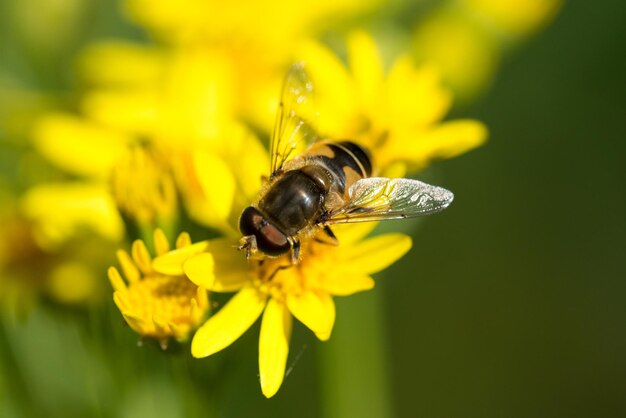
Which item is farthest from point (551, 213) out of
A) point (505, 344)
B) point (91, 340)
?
point (91, 340)

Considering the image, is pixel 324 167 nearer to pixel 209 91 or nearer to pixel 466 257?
pixel 209 91

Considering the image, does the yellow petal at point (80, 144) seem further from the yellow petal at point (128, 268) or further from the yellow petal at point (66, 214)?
the yellow petal at point (128, 268)

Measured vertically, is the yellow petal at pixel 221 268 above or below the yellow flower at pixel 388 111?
below

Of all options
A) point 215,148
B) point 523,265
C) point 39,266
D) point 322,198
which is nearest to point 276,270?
point 322,198

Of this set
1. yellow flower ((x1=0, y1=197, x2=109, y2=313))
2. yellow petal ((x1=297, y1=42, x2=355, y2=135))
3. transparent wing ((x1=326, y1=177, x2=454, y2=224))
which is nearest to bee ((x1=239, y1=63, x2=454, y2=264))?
transparent wing ((x1=326, y1=177, x2=454, y2=224))

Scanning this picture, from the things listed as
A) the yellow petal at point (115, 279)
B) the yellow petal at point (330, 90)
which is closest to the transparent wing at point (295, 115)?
the yellow petal at point (330, 90)
